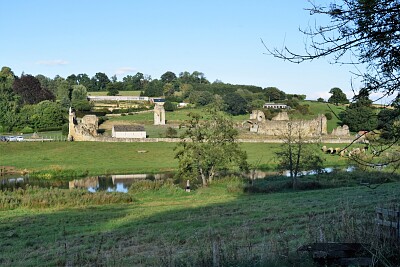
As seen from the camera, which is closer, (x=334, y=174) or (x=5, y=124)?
(x=334, y=174)

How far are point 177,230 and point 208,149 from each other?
18.8 m

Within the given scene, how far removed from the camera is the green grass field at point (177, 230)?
962 cm

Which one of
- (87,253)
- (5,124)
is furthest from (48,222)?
(5,124)

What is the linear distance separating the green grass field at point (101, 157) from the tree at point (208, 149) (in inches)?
368

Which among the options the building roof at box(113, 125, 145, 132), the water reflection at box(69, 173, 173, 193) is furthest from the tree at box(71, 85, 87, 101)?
the water reflection at box(69, 173, 173, 193)

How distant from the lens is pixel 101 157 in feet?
180

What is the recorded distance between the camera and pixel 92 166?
160ft

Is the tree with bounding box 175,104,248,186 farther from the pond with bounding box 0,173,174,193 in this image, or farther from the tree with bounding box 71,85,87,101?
the tree with bounding box 71,85,87,101

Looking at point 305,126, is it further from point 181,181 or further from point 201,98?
point 201,98

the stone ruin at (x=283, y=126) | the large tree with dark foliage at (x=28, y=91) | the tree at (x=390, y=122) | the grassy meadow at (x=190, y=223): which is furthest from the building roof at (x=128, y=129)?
the tree at (x=390, y=122)

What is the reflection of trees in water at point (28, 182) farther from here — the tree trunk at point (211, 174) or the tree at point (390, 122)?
the tree at point (390, 122)

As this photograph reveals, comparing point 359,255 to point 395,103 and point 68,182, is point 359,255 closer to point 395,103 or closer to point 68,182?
point 395,103

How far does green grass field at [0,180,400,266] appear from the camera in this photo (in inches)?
379

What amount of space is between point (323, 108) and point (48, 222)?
92.9 m
